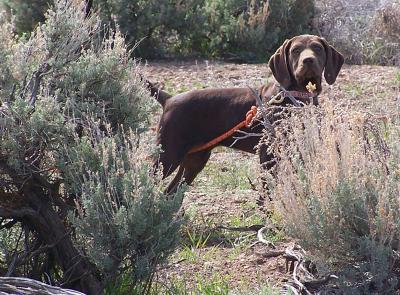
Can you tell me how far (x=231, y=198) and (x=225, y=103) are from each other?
2.44 ft

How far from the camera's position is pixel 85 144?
15.5 feet

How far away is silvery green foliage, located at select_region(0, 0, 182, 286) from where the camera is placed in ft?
15.0

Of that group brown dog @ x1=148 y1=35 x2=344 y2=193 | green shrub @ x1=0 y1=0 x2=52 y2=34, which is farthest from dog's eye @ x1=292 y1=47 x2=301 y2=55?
green shrub @ x1=0 y1=0 x2=52 y2=34

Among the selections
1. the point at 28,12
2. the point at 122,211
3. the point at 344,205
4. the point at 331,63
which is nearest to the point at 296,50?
the point at 331,63

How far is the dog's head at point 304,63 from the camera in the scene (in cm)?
731

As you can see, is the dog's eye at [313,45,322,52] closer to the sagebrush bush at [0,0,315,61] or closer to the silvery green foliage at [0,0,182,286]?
the silvery green foliage at [0,0,182,286]

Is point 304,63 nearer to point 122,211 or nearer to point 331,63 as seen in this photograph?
point 331,63

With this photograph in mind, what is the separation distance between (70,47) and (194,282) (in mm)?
1477

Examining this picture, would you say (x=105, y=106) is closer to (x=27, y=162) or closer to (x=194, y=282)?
(x=27, y=162)

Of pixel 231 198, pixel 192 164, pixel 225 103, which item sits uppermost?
pixel 225 103

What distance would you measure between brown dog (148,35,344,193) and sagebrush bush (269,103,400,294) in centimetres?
241

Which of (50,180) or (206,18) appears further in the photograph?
(206,18)

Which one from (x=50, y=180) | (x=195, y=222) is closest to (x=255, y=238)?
(x=195, y=222)

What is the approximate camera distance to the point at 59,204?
493cm
